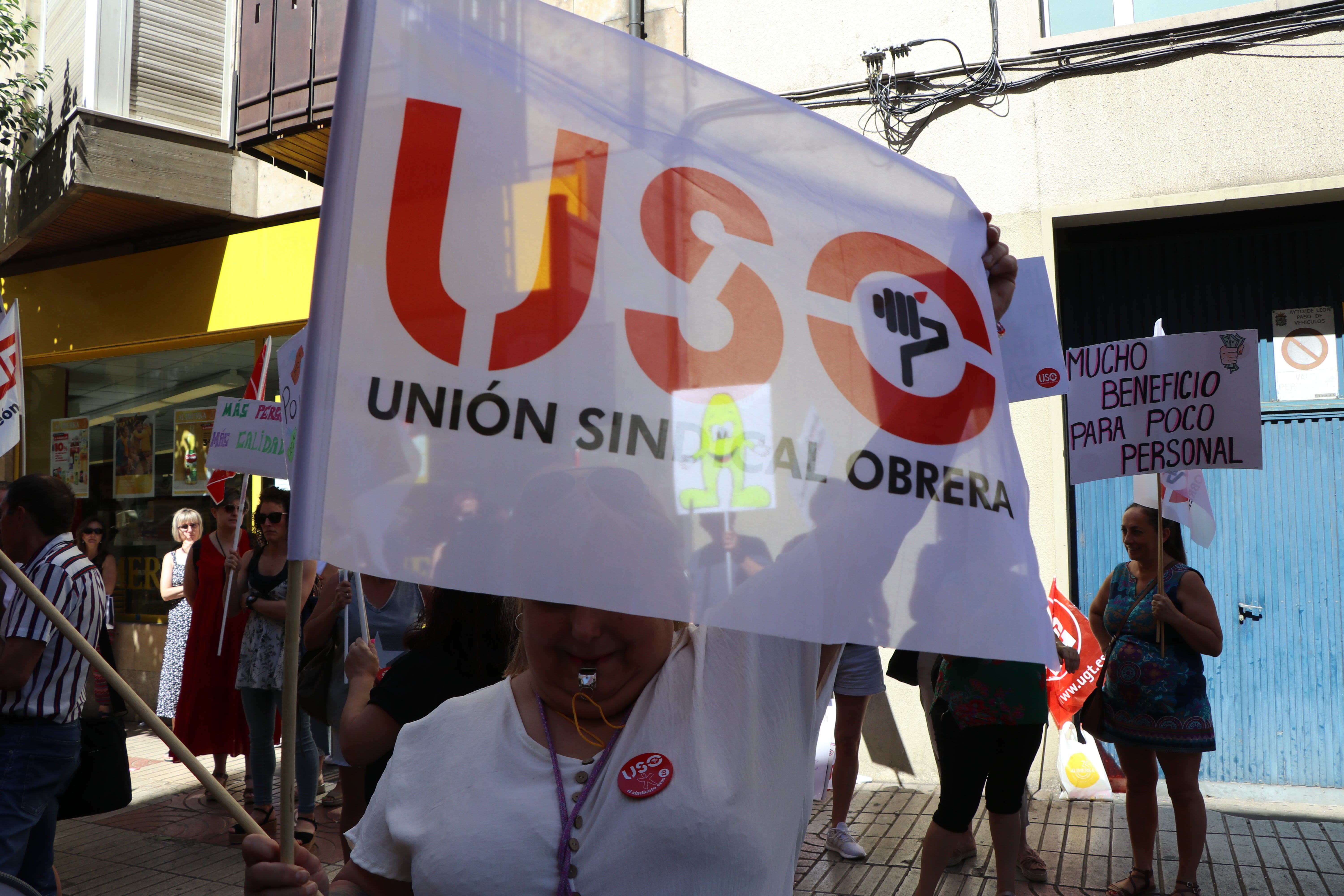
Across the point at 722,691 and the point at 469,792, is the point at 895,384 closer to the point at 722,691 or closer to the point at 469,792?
the point at 722,691

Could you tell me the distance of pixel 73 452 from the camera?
11.7 meters

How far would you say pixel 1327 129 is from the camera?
21.7 ft

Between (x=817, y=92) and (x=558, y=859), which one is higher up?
(x=817, y=92)

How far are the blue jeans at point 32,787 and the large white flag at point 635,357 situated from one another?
321cm

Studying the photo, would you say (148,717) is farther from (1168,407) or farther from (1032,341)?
(1168,407)

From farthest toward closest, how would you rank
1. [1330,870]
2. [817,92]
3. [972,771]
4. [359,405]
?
1. [817,92]
2. [1330,870]
3. [972,771]
4. [359,405]

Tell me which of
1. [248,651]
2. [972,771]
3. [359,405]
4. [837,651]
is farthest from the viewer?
[248,651]

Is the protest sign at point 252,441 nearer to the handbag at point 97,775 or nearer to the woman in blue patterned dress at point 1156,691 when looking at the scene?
the handbag at point 97,775

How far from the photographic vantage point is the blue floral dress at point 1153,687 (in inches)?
182

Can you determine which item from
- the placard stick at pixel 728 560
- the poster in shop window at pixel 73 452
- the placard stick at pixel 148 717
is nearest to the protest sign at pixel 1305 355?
the placard stick at pixel 728 560

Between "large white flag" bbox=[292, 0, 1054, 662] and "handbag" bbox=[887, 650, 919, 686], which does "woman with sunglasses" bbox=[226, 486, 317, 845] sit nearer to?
"handbag" bbox=[887, 650, 919, 686]

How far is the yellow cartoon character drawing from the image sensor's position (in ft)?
5.67

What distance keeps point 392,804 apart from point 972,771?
311 centimetres

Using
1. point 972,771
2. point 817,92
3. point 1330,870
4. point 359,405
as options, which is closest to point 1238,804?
point 1330,870
